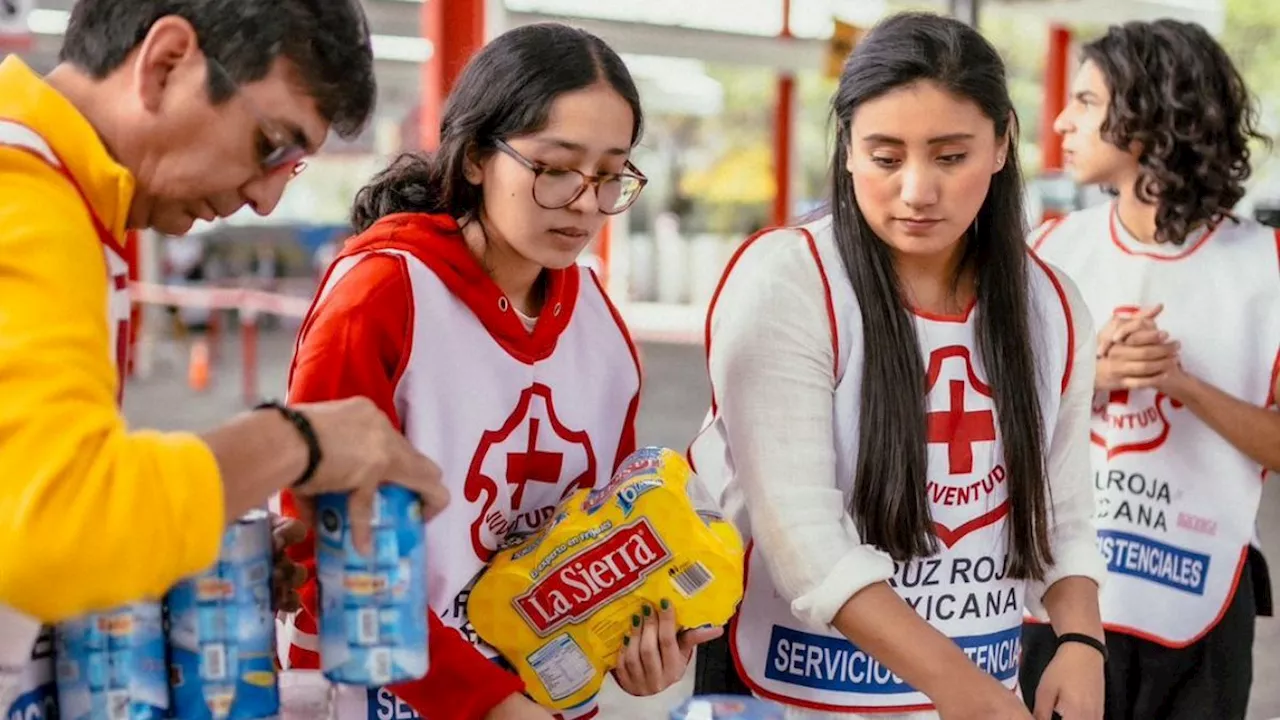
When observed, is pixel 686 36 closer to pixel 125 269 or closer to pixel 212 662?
pixel 125 269

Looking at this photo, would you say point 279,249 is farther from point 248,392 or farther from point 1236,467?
point 1236,467

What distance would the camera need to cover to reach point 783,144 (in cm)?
1454

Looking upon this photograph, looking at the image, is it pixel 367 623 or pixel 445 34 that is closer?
pixel 367 623

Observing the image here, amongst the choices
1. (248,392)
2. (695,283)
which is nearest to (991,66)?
(248,392)

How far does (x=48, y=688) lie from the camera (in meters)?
1.24

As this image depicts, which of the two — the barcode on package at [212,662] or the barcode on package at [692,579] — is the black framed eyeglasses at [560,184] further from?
the barcode on package at [212,662]

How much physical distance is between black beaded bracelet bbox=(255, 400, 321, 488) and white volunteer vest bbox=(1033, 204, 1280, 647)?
1.66 m

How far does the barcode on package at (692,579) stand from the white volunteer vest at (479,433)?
9.7 inches

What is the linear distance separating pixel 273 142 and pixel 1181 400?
164 centimetres

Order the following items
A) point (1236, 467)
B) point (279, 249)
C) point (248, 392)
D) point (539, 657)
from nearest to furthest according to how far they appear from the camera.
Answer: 1. point (539, 657)
2. point (1236, 467)
3. point (248, 392)
4. point (279, 249)

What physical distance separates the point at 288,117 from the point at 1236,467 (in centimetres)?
180

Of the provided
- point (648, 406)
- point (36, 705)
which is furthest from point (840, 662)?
point (648, 406)

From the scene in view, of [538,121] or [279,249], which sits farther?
[279,249]

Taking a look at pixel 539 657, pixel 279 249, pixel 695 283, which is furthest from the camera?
pixel 695 283
